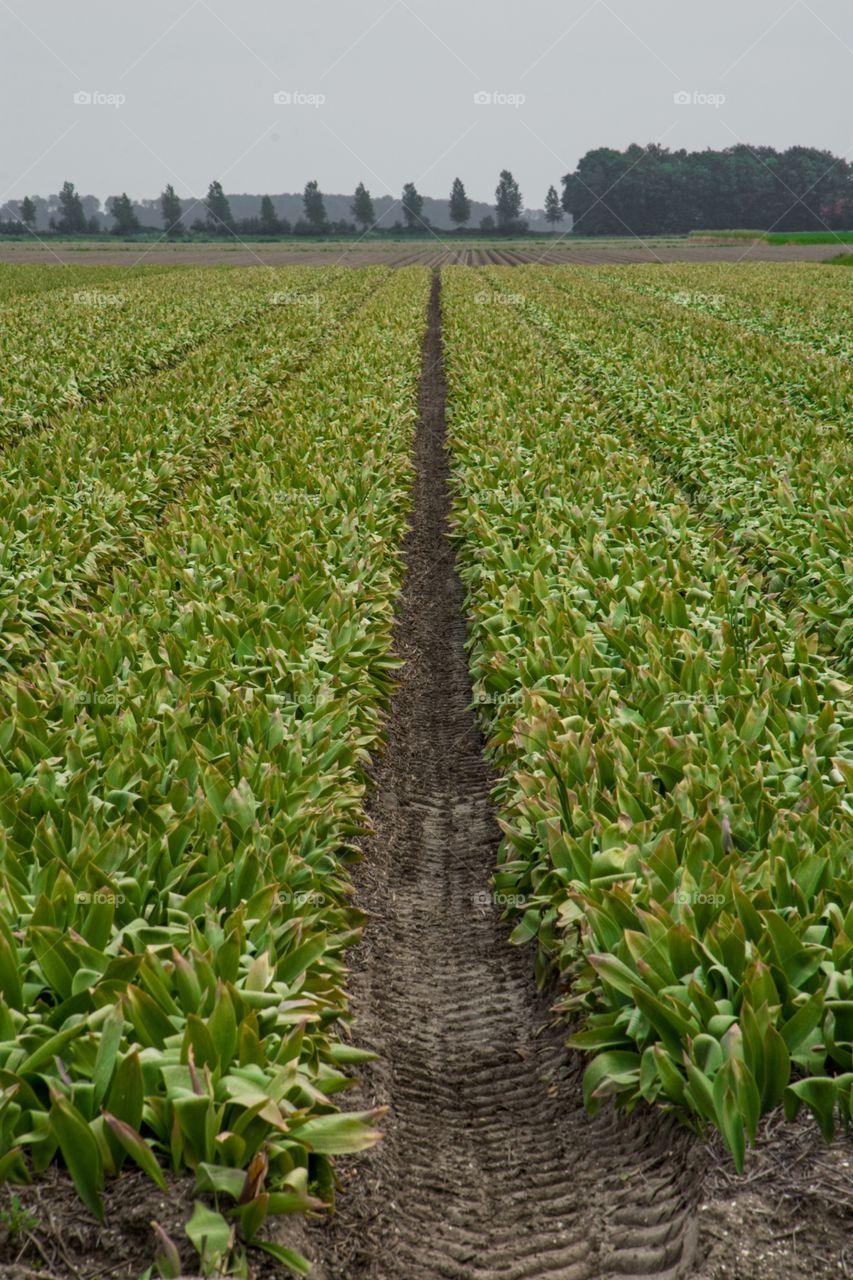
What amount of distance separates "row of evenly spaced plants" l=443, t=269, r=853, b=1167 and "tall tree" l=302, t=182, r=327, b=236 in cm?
11881

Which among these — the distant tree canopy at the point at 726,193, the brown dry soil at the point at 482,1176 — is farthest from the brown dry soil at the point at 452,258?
the brown dry soil at the point at 482,1176

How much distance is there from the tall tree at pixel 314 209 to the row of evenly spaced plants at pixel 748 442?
106 meters

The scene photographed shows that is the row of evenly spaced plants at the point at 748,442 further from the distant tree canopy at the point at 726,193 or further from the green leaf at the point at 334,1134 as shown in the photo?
the distant tree canopy at the point at 726,193

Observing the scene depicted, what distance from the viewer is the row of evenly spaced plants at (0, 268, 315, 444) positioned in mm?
15508

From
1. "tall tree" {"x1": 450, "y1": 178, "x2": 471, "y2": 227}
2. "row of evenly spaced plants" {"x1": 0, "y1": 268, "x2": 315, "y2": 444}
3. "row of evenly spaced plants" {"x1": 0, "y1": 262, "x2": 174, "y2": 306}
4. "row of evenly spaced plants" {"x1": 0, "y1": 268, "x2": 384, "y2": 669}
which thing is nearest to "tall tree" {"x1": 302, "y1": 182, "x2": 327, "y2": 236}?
"tall tree" {"x1": 450, "y1": 178, "x2": 471, "y2": 227}

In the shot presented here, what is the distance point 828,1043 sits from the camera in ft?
9.80

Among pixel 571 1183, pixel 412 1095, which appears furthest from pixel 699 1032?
pixel 412 1095

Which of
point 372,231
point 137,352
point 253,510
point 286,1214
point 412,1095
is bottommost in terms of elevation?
point 412,1095

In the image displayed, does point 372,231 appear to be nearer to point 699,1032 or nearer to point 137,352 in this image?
point 137,352

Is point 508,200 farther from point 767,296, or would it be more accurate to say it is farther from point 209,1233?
point 209,1233

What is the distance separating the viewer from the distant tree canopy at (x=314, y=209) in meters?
118

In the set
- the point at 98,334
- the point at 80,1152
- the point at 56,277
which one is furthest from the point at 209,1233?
the point at 56,277

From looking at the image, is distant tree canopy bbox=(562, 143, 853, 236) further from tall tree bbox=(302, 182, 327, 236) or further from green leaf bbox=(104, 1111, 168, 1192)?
green leaf bbox=(104, 1111, 168, 1192)

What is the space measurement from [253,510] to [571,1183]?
6.49m
